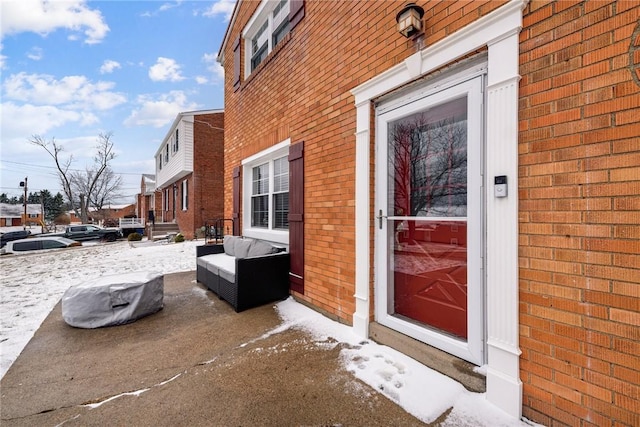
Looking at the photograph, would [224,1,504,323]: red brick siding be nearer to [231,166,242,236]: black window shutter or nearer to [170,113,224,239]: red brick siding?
[231,166,242,236]: black window shutter

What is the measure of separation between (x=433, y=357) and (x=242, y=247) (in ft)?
10.8

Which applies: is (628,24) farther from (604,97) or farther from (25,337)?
(25,337)

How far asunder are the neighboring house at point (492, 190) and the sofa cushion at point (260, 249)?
2.68 ft

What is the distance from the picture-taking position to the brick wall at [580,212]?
131cm

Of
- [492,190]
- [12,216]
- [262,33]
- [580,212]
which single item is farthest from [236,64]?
[12,216]

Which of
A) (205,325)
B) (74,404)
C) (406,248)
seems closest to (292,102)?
(406,248)

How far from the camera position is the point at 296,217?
3750mm

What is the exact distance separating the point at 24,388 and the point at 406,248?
327 cm

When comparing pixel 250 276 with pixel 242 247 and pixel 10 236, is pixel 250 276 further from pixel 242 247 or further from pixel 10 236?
pixel 10 236

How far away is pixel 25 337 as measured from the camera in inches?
117

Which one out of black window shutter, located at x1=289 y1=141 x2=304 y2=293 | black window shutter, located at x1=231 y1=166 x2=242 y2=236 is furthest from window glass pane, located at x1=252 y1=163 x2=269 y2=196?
black window shutter, located at x1=289 y1=141 x2=304 y2=293

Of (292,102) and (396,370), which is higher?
(292,102)

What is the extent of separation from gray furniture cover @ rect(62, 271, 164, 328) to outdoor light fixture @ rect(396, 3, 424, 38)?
3976 millimetres

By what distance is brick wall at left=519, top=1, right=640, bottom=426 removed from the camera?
51.7 inches
